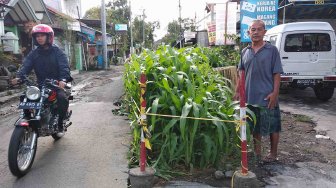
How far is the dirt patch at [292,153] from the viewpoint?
13.5 ft

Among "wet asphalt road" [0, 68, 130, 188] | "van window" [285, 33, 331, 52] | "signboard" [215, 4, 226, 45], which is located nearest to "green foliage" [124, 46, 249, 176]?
"wet asphalt road" [0, 68, 130, 188]

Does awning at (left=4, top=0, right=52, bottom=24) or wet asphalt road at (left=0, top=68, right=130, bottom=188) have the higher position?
awning at (left=4, top=0, right=52, bottom=24)

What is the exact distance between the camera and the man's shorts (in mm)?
4617

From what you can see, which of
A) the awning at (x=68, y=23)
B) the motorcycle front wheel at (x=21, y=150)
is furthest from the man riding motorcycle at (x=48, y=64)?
the awning at (x=68, y=23)

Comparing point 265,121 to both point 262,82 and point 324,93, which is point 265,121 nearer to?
point 262,82

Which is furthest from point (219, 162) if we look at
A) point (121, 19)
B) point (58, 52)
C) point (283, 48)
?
point (121, 19)

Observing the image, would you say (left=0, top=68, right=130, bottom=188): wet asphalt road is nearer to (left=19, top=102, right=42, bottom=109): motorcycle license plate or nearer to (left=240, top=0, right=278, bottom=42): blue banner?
(left=19, top=102, right=42, bottom=109): motorcycle license plate

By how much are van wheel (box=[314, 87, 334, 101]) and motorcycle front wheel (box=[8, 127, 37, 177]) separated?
8.58 metres

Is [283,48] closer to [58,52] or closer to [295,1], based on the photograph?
[295,1]

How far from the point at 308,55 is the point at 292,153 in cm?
573

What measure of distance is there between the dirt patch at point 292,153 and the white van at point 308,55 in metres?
2.67

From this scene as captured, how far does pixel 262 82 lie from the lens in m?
4.61

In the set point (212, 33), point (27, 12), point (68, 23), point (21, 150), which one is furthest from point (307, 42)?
point (68, 23)

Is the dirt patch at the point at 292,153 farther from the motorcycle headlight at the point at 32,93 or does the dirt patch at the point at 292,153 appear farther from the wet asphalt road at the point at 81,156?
the motorcycle headlight at the point at 32,93
